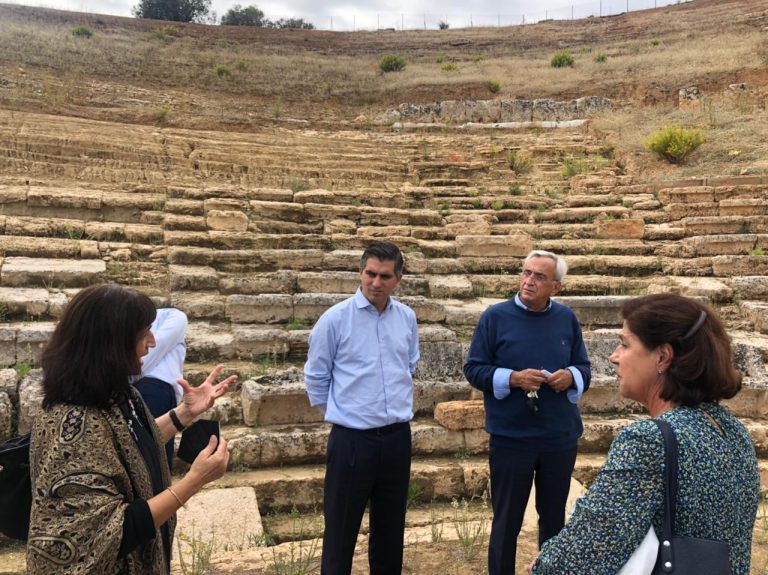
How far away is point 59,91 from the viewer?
60.0 ft

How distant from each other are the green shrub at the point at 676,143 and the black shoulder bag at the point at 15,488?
13806 mm

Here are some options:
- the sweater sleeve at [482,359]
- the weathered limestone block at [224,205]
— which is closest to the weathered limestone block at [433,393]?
the sweater sleeve at [482,359]

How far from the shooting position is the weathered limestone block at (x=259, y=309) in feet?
23.5

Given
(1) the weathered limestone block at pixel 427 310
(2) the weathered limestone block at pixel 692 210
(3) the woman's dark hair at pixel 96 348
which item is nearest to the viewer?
(3) the woman's dark hair at pixel 96 348

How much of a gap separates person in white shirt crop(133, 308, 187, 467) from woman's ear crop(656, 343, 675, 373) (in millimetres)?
2427

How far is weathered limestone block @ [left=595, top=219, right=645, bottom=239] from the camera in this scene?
406 inches

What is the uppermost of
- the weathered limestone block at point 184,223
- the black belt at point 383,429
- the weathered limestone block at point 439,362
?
the weathered limestone block at point 184,223

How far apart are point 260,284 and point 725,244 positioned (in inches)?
281

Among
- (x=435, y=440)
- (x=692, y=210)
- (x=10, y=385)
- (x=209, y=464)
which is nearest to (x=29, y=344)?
(x=10, y=385)

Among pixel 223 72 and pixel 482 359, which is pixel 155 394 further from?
pixel 223 72

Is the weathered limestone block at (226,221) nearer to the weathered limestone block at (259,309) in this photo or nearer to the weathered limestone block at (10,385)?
the weathered limestone block at (259,309)

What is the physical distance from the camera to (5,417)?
4434mm

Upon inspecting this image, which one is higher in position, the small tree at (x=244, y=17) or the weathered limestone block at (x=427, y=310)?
the small tree at (x=244, y=17)

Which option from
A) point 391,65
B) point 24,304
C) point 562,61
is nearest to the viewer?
point 24,304
